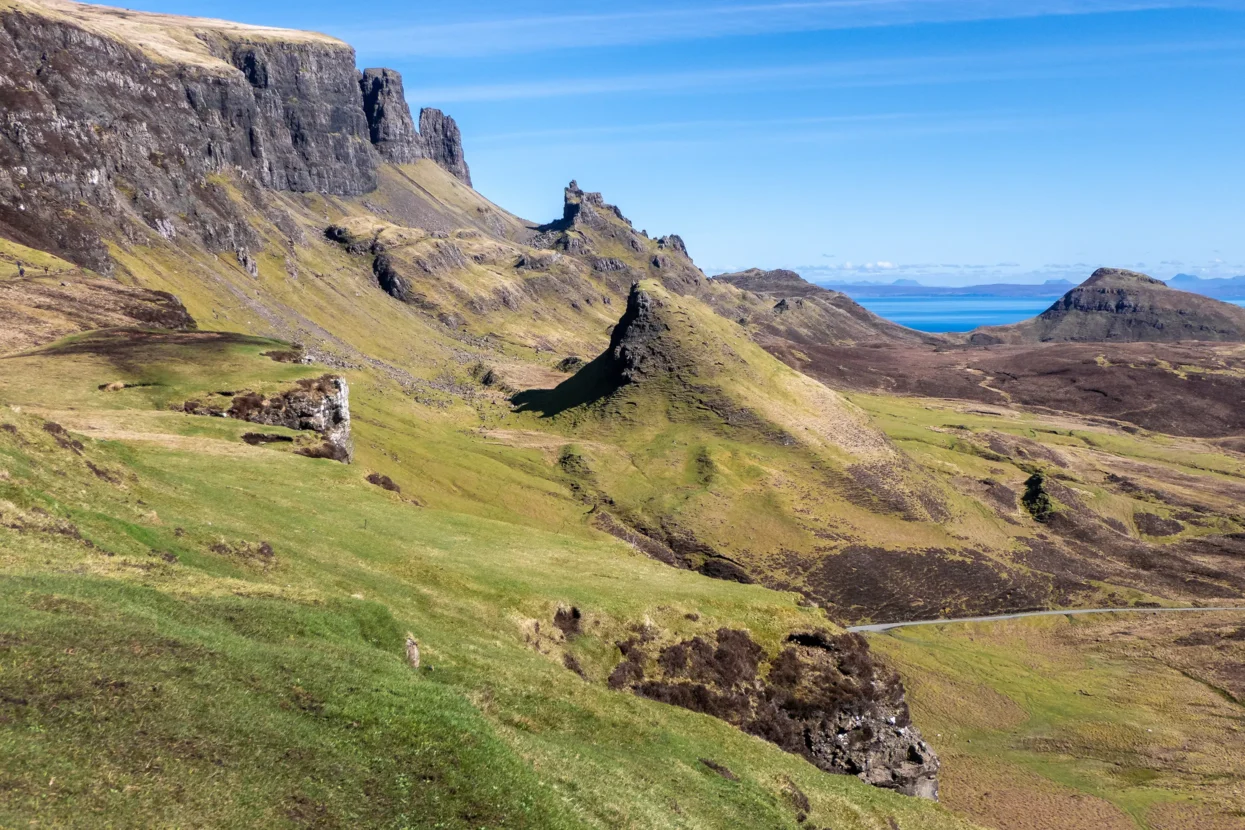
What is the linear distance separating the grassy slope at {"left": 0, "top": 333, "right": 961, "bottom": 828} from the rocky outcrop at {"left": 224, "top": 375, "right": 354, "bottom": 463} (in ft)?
30.4

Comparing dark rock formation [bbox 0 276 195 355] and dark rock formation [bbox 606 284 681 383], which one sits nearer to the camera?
dark rock formation [bbox 0 276 195 355]

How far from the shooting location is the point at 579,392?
155000 millimetres

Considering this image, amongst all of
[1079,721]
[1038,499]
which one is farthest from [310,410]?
[1038,499]

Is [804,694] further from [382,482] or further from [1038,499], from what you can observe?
[1038,499]

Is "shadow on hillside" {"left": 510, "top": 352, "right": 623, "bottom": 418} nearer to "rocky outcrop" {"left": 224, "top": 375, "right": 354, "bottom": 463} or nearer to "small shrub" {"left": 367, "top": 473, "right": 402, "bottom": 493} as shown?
"rocky outcrop" {"left": 224, "top": 375, "right": 354, "bottom": 463}

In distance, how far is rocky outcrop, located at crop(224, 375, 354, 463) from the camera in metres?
69.7

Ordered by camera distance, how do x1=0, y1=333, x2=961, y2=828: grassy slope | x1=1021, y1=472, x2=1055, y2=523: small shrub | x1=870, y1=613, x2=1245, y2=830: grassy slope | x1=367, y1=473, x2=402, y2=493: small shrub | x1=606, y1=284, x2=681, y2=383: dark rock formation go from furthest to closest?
x1=606, y1=284, x2=681, y2=383: dark rock formation, x1=1021, y1=472, x2=1055, y2=523: small shrub, x1=367, y1=473, x2=402, y2=493: small shrub, x1=870, y1=613, x2=1245, y2=830: grassy slope, x1=0, y1=333, x2=961, y2=828: grassy slope

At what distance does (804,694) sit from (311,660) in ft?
116

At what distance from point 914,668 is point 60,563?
73.9m

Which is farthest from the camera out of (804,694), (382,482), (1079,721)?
(1079,721)

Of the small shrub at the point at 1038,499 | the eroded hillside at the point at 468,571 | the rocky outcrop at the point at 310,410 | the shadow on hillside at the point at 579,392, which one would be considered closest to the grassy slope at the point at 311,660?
the eroded hillside at the point at 468,571

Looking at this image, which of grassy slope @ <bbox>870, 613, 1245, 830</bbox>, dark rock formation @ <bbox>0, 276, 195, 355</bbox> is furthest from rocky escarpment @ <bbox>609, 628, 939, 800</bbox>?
dark rock formation @ <bbox>0, 276, 195, 355</bbox>

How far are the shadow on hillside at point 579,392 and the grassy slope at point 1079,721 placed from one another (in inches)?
2915

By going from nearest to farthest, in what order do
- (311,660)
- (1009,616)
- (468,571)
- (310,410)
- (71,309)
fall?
1. (311,660)
2. (468,571)
3. (310,410)
4. (71,309)
5. (1009,616)
